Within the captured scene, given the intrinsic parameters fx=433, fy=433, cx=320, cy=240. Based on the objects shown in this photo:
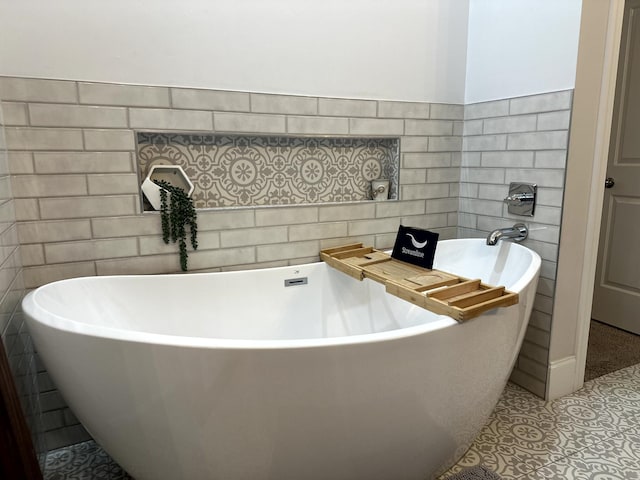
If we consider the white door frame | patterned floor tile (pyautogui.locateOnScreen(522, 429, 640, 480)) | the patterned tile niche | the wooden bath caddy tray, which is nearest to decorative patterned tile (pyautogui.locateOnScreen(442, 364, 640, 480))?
patterned floor tile (pyautogui.locateOnScreen(522, 429, 640, 480))

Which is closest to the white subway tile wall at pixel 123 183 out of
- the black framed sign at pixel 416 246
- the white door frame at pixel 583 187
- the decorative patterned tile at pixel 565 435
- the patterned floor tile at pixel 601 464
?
A: the black framed sign at pixel 416 246

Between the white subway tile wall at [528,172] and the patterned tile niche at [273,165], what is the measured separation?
1.56 feet

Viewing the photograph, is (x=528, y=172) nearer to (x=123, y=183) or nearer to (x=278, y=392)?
(x=278, y=392)

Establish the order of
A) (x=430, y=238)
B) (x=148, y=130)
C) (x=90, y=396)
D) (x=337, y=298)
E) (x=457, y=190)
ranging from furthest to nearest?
(x=457, y=190) < (x=337, y=298) < (x=430, y=238) < (x=148, y=130) < (x=90, y=396)

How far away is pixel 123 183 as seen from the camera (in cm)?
171

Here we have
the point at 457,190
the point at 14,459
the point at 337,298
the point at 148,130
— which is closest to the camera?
the point at 14,459

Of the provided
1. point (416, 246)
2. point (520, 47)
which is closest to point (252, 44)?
point (416, 246)

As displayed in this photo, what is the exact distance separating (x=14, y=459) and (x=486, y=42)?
2539 millimetres

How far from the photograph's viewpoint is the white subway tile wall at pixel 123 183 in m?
1.58

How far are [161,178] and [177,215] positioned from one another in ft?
0.58

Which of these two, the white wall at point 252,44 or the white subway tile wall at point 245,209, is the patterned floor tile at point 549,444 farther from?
the white wall at point 252,44

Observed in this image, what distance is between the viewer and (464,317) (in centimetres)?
127

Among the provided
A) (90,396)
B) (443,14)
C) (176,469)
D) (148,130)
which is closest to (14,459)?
(90,396)

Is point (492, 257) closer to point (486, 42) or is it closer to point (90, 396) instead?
point (486, 42)
